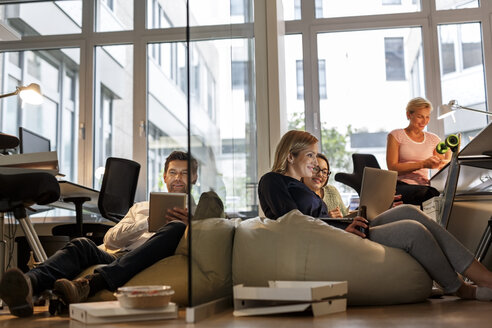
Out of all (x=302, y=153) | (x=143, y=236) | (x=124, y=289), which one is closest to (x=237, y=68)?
(x=302, y=153)

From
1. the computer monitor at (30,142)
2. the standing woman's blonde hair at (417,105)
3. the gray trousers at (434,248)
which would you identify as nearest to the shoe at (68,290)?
the gray trousers at (434,248)

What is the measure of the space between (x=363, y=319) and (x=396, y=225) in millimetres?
732

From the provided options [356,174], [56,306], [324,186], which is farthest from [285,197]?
[356,174]

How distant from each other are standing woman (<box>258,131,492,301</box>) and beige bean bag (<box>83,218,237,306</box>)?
0.26m

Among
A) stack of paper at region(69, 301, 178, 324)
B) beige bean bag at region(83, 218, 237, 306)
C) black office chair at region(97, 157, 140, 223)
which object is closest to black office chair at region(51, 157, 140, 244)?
black office chair at region(97, 157, 140, 223)

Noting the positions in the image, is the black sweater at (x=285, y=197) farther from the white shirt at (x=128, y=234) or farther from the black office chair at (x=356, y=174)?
the black office chair at (x=356, y=174)

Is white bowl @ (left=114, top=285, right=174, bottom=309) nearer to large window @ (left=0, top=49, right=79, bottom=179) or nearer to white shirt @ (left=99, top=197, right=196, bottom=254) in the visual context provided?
white shirt @ (left=99, top=197, right=196, bottom=254)

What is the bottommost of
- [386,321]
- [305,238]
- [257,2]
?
[386,321]

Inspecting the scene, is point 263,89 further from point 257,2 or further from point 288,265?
point 288,265

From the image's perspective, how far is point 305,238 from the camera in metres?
2.49

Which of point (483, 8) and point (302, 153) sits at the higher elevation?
point (483, 8)

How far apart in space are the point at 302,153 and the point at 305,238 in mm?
697

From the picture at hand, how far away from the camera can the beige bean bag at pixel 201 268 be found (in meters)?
2.08

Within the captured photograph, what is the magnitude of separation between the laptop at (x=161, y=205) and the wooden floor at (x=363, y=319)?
0.66 metres
